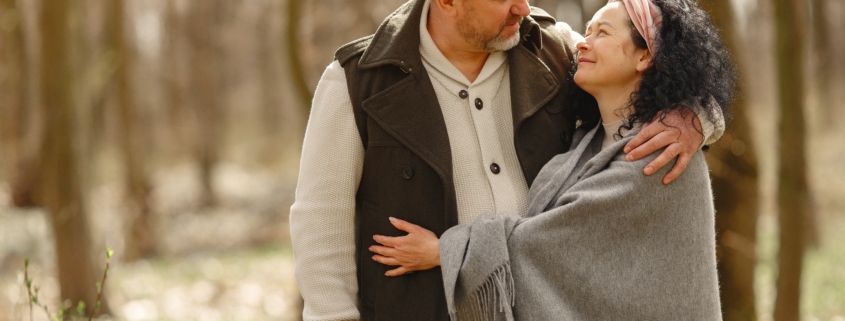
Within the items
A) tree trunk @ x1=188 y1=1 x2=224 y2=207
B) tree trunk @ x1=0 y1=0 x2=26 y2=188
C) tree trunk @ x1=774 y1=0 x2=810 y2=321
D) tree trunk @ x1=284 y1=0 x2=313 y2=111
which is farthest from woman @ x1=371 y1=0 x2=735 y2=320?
tree trunk @ x1=188 y1=1 x2=224 y2=207

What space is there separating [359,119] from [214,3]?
19626 mm

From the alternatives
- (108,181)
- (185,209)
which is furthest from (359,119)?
(108,181)

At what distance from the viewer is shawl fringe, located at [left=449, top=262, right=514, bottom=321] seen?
231 cm

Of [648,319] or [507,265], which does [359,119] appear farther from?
[648,319]

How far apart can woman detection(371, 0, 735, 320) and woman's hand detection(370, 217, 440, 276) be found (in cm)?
1

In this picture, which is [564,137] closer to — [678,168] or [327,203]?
[678,168]

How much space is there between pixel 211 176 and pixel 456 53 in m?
16.2

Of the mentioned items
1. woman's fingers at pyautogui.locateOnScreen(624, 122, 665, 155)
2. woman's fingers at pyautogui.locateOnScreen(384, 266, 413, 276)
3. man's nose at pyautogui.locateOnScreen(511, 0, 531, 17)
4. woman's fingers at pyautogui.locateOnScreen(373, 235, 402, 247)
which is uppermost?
man's nose at pyautogui.locateOnScreen(511, 0, 531, 17)

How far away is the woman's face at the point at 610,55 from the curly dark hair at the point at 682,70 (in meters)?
0.03

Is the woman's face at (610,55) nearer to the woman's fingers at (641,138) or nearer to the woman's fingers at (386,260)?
the woman's fingers at (641,138)

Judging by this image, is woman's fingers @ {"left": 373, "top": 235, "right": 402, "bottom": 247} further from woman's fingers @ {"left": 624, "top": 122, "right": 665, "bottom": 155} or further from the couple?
woman's fingers @ {"left": 624, "top": 122, "right": 665, "bottom": 155}

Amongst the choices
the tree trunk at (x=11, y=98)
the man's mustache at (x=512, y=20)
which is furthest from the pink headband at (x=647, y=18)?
the tree trunk at (x=11, y=98)

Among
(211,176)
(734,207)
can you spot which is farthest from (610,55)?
(211,176)

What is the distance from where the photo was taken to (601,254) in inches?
90.3
